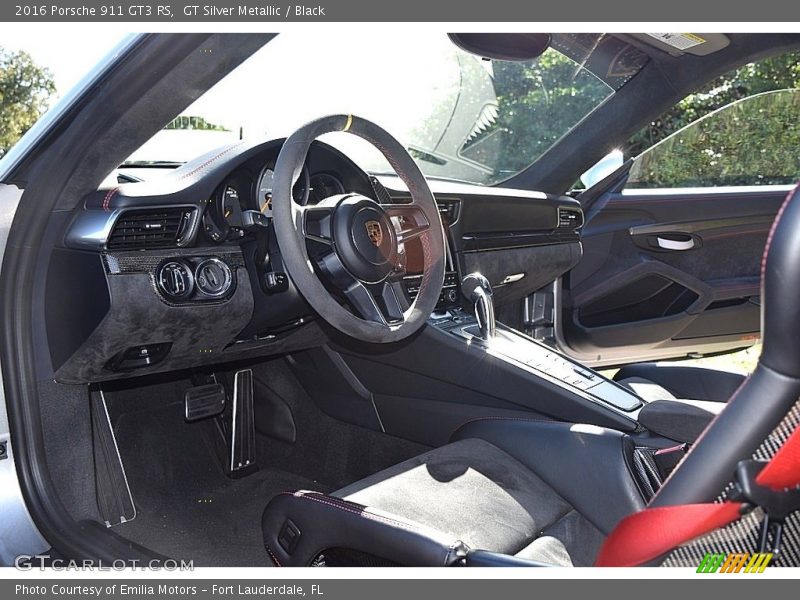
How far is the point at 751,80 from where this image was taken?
3.05m

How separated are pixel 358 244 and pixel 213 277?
0.42 metres

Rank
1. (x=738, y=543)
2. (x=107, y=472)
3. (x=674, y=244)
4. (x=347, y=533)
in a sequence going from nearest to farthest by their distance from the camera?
(x=738, y=543) < (x=347, y=533) < (x=107, y=472) < (x=674, y=244)

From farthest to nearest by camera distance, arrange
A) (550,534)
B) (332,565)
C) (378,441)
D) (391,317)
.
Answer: (378,441) → (391,317) → (550,534) → (332,565)

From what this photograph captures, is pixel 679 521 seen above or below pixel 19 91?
below

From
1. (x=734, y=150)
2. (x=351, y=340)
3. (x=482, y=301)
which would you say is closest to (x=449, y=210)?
(x=482, y=301)

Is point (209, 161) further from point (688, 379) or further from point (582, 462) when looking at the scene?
point (688, 379)

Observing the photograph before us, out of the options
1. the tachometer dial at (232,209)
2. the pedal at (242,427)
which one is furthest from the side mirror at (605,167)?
the tachometer dial at (232,209)

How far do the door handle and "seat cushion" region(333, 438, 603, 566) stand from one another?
1637mm

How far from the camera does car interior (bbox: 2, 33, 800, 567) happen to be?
1.60 meters

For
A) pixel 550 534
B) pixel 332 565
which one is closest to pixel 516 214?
pixel 550 534

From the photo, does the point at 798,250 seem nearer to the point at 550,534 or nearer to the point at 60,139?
the point at 550,534

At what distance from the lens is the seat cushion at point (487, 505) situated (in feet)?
5.26

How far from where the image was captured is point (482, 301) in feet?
8.25

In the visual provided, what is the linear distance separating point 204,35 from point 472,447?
1.15m
